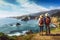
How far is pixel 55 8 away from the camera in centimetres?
285

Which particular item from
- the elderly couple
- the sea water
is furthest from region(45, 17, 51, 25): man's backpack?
the sea water

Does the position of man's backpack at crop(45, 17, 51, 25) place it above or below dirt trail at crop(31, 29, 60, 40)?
above

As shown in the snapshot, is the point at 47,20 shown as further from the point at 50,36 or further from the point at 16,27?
the point at 16,27

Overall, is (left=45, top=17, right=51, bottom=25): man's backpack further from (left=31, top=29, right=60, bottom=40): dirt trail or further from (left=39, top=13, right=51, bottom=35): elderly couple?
(left=31, top=29, right=60, bottom=40): dirt trail

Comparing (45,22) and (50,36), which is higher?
(45,22)

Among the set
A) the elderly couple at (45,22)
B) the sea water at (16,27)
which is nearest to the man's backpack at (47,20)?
the elderly couple at (45,22)

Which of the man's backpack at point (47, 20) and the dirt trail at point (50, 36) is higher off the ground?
the man's backpack at point (47, 20)

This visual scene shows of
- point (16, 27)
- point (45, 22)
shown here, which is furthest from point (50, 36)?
point (16, 27)

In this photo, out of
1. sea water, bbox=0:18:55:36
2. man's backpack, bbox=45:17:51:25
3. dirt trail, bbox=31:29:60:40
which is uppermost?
man's backpack, bbox=45:17:51:25

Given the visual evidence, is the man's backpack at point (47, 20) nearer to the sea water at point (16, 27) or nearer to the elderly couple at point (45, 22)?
the elderly couple at point (45, 22)

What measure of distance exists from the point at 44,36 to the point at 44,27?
12 centimetres

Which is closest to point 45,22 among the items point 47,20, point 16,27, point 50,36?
point 47,20

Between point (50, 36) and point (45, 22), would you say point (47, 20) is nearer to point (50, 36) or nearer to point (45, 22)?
point (45, 22)

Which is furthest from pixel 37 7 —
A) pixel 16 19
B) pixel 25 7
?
pixel 16 19
